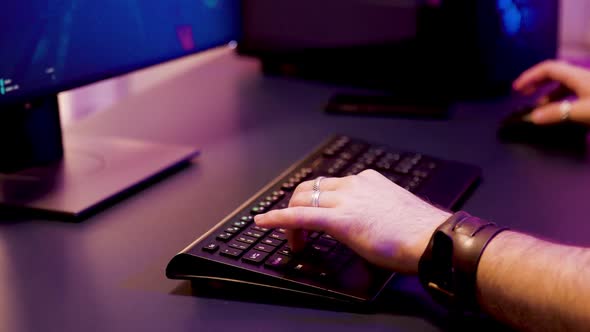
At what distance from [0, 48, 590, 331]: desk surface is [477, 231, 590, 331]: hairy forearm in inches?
2.5

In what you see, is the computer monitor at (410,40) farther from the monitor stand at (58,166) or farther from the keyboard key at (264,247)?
the keyboard key at (264,247)

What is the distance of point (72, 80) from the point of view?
91 cm

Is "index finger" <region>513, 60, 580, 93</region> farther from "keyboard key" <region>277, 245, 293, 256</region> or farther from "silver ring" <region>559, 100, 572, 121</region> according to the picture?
"keyboard key" <region>277, 245, 293, 256</region>

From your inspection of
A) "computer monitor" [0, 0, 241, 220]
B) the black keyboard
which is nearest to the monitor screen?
"computer monitor" [0, 0, 241, 220]

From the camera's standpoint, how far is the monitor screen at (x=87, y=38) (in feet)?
2.74

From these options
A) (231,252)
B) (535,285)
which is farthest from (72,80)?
(535,285)

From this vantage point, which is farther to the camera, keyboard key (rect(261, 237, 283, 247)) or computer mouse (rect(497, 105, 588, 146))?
computer mouse (rect(497, 105, 588, 146))

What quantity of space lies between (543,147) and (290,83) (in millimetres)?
530

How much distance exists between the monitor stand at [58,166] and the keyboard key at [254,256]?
25 cm

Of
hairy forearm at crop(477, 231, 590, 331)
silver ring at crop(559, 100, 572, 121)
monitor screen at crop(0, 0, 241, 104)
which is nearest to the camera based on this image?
hairy forearm at crop(477, 231, 590, 331)

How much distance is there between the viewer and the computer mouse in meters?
1.11

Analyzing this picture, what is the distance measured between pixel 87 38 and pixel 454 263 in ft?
1.76

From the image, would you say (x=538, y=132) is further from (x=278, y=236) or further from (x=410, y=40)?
(x=278, y=236)

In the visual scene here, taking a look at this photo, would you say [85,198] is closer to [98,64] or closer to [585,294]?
[98,64]
